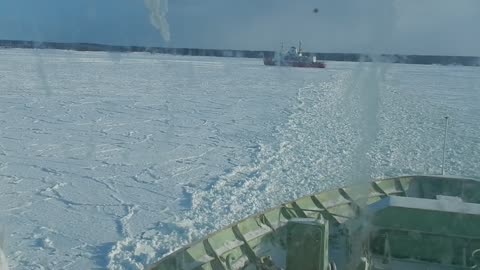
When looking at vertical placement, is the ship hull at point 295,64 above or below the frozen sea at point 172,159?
above

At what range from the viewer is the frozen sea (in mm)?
3713

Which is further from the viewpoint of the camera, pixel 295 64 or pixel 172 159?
pixel 295 64

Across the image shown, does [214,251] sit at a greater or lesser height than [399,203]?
lesser

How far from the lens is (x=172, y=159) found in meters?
Answer: 6.05

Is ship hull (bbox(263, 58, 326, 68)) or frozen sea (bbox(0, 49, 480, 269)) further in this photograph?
ship hull (bbox(263, 58, 326, 68))

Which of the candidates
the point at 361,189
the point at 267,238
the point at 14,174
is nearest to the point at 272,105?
the point at 14,174

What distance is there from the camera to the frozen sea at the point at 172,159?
3713 mm

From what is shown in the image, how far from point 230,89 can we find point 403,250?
12.0m

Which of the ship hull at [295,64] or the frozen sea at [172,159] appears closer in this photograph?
the frozen sea at [172,159]

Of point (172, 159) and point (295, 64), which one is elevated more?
point (295, 64)

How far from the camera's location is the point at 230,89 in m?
14.5

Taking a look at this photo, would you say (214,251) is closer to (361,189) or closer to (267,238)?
(267,238)

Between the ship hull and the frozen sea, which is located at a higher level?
the ship hull

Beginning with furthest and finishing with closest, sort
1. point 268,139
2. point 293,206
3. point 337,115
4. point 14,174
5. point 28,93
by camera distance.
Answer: point 28,93, point 337,115, point 268,139, point 14,174, point 293,206
